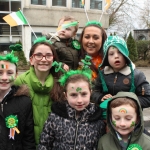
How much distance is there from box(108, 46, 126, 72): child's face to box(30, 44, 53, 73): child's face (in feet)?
2.16

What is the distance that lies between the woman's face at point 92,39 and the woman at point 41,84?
54cm

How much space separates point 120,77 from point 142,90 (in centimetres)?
27

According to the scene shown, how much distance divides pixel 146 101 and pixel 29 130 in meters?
1.28

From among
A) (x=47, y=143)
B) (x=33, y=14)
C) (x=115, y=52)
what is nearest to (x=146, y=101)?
(x=115, y=52)

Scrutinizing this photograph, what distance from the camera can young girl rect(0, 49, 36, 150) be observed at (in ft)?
8.18

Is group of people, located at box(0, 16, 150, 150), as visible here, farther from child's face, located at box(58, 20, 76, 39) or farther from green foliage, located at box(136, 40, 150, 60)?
green foliage, located at box(136, 40, 150, 60)

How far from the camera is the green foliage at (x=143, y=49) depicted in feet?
66.5

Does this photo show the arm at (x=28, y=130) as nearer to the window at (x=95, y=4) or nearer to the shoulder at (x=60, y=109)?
the shoulder at (x=60, y=109)

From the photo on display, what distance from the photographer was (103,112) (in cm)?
262

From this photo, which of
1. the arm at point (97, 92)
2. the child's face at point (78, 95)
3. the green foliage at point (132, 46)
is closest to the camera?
the child's face at point (78, 95)

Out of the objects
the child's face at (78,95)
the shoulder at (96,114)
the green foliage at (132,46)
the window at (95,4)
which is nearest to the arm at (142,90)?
the shoulder at (96,114)

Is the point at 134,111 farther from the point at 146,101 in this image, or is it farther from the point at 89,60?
the point at 89,60

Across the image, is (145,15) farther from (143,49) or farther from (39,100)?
(39,100)

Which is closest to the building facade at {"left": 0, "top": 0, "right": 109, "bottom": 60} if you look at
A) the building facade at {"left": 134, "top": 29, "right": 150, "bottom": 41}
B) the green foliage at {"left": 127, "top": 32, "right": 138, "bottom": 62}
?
the green foliage at {"left": 127, "top": 32, "right": 138, "bottom": 62}
